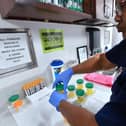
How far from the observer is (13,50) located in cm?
77

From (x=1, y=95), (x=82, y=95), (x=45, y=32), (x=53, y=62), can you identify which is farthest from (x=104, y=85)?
(x=1, y=95)

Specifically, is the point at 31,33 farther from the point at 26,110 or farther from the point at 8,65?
the point at 26,110

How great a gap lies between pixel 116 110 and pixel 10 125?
45 centimetres

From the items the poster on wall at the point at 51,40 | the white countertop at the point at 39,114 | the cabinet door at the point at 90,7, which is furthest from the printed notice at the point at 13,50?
the cabinet door at the point at 90,7

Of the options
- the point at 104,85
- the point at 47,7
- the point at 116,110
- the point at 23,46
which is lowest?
the point at 104,85

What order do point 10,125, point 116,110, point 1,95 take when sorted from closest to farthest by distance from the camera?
1. point 116,110
2. point 10,125
3. point 1,95

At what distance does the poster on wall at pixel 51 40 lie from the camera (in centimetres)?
93

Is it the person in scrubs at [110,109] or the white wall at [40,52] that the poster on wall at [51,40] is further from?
the person in scrubs at [110,109]

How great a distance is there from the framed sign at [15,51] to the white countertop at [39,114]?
0.22 metres

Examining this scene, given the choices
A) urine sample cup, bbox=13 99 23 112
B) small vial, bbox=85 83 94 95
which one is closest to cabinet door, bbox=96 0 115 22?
small vial, bbox=85 83 94 95

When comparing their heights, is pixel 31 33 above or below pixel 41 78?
above

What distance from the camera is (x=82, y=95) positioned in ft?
2.47

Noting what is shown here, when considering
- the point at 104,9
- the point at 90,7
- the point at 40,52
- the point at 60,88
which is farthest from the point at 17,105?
the point at 104,9

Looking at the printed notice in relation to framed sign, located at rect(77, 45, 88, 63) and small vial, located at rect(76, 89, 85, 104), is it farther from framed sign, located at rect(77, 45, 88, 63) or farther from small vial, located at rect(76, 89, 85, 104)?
framed sign, located at rect(77, 45, 88, 63)
